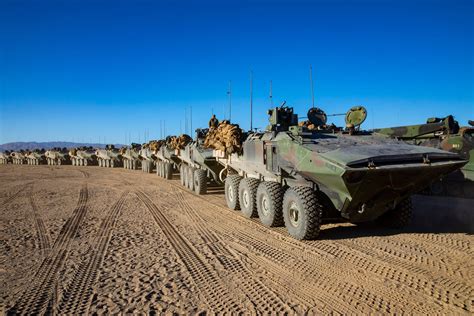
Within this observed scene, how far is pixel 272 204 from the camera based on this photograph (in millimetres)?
7027

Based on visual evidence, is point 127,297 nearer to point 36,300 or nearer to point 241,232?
point 36,300

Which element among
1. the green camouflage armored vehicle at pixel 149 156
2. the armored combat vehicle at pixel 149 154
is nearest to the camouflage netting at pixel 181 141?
the armored combat vehicle at pixel 149 154

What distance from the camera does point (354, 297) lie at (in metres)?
3.78

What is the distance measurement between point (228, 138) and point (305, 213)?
4218 mm

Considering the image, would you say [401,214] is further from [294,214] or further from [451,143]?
[451,143]

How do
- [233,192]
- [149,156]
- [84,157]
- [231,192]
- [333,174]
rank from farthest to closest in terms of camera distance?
[84,157]
[149,156]
[231,192]
[233,192]
[333,174]

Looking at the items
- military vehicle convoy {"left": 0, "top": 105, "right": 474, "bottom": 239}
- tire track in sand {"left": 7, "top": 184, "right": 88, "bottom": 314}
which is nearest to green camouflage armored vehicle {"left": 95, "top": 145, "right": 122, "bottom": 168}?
military vehicle convoy {"left": 0, "top": 105, "right": 474, "bottom": 239}

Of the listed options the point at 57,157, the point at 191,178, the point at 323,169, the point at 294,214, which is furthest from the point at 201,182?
the point at 57,157

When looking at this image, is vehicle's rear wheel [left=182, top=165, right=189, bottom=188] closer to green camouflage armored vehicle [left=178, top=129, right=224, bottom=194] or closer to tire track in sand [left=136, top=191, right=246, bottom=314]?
green camouflage armored vehicle [left=178, top=129, right=224, bottom=194]

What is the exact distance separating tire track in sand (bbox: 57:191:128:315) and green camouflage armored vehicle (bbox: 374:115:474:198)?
886 cm

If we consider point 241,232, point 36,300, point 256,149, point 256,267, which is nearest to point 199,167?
point 256,149

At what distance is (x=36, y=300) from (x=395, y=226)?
571 centimetres

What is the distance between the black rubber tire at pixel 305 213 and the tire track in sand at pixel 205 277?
1706 millimetres

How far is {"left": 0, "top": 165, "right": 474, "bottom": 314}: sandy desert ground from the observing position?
369 centimetres
